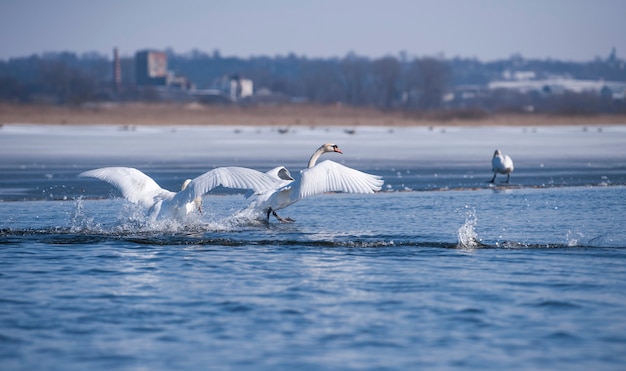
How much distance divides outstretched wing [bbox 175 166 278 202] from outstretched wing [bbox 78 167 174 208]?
19.5 inches

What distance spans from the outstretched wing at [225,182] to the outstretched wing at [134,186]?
0.49 m

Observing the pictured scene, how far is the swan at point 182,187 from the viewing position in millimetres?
11227

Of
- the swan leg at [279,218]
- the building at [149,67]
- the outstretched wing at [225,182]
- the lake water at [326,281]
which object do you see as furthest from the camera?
the building at [149,67]

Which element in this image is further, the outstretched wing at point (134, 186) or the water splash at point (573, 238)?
the outstretched wing at point (134, 186)

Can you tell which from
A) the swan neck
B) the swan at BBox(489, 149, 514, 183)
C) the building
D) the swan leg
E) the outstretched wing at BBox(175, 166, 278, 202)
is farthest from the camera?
the building

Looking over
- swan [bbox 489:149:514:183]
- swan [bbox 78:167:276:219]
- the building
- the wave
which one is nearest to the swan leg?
swan [bbox 78:167:276:219]

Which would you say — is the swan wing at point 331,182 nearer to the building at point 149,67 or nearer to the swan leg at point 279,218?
the swan leg at point 279,218

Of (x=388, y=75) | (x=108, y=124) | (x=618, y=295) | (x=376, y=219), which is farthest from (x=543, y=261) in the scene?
(x=388, y=75)

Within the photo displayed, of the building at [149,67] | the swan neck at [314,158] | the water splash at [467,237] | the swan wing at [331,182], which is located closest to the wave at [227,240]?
the water splash at [467,237]

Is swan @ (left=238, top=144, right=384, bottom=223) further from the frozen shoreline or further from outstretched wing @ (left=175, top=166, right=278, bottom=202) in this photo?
the frozen shoreline

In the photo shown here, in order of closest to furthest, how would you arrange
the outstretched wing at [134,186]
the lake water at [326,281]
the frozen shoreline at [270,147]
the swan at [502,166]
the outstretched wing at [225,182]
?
1. the lake water at [326,281]
2. the outstretched wing at [225,182]
3. the outstretched wing at [134,186]
4. the swan at [502,166]
5. the frozen shoreline at [270,147]

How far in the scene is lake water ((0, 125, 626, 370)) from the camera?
6.43m

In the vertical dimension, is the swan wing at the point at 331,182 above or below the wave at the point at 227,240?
above

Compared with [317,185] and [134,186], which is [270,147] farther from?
[317,185]
